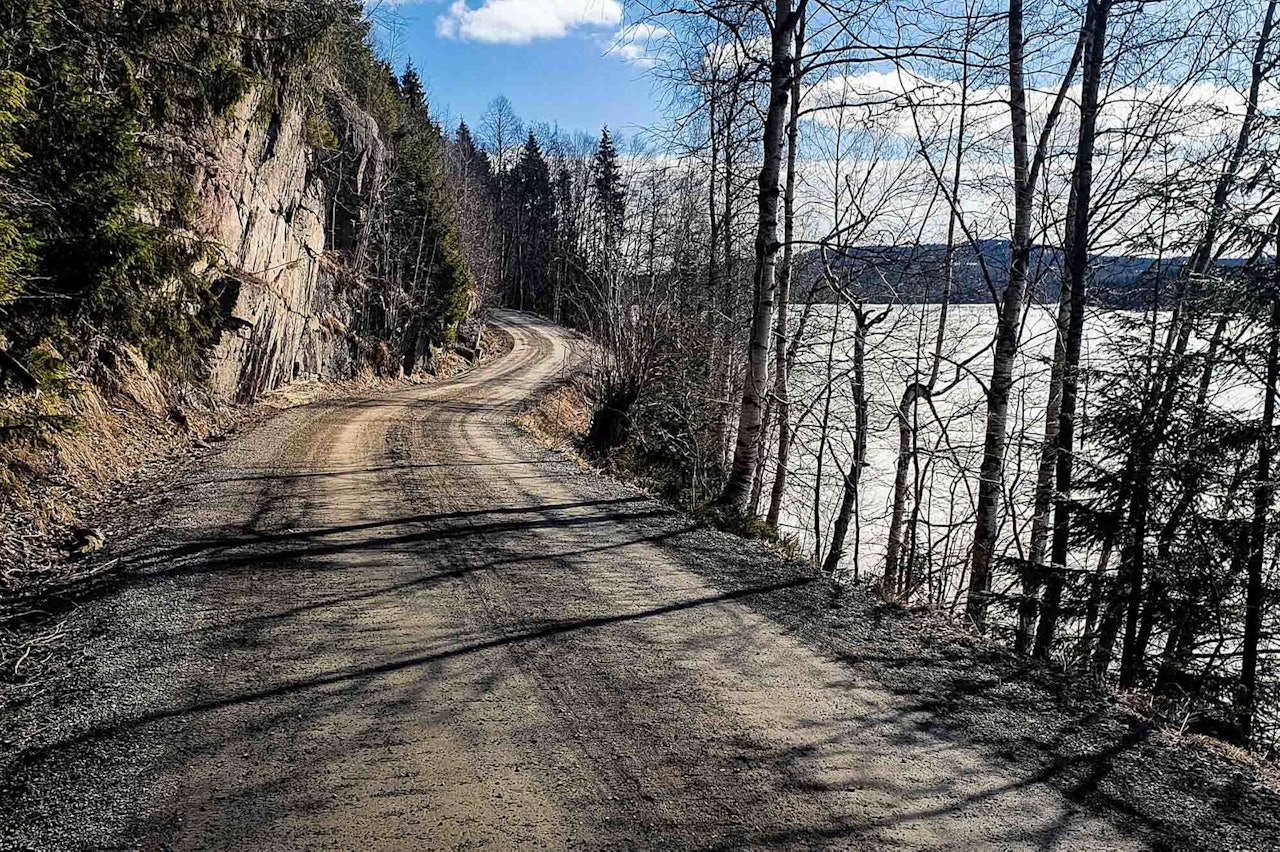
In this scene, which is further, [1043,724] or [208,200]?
[208,200]

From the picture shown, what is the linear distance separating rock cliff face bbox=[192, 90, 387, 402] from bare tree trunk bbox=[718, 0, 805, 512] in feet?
39.1

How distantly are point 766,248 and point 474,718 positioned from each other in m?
6.82

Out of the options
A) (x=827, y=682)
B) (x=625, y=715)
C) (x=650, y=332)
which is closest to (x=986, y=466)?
(x=827, y=682)

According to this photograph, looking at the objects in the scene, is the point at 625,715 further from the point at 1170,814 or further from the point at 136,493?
the point at 136,493

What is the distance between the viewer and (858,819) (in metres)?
3.31

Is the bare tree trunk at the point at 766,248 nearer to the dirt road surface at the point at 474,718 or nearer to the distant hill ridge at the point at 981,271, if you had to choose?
the distant hill ridge at the point at 981,271

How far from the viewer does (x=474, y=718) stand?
403cm

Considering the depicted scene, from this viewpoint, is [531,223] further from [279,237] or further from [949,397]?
[949,397]

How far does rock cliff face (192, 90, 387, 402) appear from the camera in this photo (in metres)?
15.9

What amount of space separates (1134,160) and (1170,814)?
10.8m

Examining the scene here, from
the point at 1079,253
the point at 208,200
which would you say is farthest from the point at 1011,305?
the point at 208,200

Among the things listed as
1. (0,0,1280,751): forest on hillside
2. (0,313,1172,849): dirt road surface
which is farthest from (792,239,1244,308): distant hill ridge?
(0,313,1172,849): dirt road surface

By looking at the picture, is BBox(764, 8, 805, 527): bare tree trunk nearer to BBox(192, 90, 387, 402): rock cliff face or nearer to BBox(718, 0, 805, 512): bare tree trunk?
BBox(718, 0, 805, 512): bare tree trunk

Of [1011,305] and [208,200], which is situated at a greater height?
[208,200]
